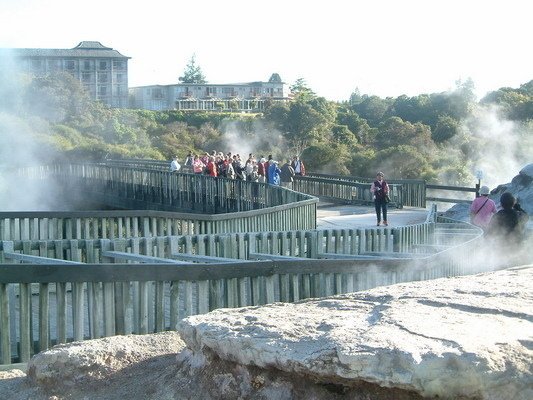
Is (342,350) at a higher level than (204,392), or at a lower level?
higher

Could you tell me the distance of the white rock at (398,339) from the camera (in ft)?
14.6

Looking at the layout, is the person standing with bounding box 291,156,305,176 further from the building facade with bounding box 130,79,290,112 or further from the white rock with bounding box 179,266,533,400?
the building facade with bounding box 130,79,290,112

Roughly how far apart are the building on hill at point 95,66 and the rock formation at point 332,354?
12645 centimetres

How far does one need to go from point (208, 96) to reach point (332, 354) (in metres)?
148

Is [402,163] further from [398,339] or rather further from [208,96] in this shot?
[208,96]

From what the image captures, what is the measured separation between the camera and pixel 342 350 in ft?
15.0

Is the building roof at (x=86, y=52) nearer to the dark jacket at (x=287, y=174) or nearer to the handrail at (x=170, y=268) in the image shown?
the dark jacket at (x=287, y=174)

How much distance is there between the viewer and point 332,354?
461 cm

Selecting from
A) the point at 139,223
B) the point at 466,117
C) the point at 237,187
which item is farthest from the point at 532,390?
the point at 466,117

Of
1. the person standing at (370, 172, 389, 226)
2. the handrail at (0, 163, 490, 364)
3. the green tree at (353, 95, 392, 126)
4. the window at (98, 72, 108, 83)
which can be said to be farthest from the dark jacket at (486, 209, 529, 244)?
the window at (98, 72, 108, 83)

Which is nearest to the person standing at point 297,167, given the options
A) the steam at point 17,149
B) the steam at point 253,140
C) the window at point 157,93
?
the steam at point 17,149

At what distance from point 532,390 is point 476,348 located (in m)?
0.36

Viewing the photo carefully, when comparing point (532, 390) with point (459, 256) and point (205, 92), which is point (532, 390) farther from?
point (205, 92)

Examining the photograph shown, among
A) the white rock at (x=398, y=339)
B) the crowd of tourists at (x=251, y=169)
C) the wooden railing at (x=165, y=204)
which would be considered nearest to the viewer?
the white rock at (x=398, y=339)
